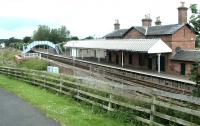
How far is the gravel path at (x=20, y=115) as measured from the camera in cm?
1086

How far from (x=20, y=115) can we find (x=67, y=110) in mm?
1614

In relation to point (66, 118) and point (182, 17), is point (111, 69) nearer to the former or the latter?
point (182, 17)

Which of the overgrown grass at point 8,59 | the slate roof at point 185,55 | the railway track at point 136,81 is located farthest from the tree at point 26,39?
the slate roof at point 185,55

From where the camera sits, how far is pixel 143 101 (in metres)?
9.93

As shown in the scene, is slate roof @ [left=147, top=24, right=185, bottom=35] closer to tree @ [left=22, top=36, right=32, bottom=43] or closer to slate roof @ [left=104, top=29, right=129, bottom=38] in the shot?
slate roof @ [left=104, top=29, right=129, bottom=38]

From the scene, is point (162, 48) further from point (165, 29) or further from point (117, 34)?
point (117, 34)

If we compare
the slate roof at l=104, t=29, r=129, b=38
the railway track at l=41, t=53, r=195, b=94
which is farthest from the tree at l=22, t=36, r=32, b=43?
the railway track at l=41, t=53, r=195, b=94

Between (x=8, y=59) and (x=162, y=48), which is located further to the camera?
(x=8, y=59)

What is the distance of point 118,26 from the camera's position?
217ft

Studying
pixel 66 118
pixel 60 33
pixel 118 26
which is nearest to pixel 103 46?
pixel 118 26

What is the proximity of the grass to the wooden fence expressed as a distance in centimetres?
34

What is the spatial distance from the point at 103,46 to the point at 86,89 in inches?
1493

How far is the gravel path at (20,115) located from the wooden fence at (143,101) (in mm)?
1934

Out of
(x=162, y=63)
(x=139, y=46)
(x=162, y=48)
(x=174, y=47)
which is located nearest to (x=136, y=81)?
(x=162, y=48)
